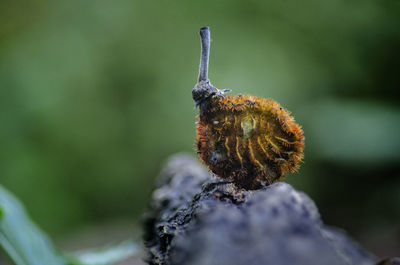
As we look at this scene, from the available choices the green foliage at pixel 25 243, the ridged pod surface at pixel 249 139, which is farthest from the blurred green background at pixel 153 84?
the ridged pod surface at pixel 249 139

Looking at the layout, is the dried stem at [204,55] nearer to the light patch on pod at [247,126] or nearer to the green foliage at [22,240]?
the light patch on pod at [247,126]

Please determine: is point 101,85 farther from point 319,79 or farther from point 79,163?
point 319,79

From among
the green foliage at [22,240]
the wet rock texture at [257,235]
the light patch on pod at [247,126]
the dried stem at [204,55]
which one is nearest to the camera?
the wet rock texture at [257,235]

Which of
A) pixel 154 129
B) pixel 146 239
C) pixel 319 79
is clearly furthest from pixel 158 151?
pixel 146 239

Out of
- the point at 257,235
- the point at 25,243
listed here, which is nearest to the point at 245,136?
the point at 257,235

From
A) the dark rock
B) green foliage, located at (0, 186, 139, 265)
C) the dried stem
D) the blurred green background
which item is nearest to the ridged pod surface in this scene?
the dried stem

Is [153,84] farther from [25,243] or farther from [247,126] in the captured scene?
[247,126]

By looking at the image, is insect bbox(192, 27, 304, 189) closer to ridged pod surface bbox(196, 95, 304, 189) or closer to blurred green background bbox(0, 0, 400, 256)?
ridged pod surface bbox(196, 95, 304, 189)
